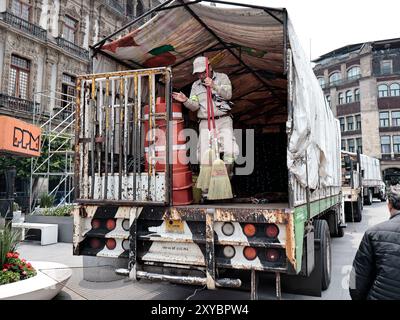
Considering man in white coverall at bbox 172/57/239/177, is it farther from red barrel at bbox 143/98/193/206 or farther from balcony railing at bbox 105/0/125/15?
balcony railing at bbox 105/0/125/15

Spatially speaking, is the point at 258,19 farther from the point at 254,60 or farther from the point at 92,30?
the point at 92,30

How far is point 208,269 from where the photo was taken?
347 centimetres

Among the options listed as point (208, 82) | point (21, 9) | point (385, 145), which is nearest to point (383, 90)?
point (385, 145)

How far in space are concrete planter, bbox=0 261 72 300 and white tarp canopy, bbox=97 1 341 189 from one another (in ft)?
10.4

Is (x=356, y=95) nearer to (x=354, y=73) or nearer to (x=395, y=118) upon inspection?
(x=354, y=73)

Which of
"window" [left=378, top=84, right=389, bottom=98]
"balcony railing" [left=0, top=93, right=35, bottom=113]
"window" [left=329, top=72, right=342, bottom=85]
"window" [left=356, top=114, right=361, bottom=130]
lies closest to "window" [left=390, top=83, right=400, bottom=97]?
"window" [left=378, top=84, right=389, bottom=98]

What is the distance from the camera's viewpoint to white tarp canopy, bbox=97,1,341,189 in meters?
3.85

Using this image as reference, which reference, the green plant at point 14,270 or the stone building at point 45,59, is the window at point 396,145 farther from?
the green plant at point 14,270

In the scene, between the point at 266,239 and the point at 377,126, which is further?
the point at 377,126

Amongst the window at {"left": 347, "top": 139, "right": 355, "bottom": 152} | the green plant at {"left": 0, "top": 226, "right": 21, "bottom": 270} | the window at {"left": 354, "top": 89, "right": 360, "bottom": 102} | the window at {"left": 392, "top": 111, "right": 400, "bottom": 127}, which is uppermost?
the window at {"left": 354, "top": 89, "right": 360, "bottom": 102}

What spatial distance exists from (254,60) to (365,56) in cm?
4239

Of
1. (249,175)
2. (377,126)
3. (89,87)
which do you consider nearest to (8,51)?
(249,175)

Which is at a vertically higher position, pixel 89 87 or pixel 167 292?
pixel 89 87

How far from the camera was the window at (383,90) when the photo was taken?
41.7m
